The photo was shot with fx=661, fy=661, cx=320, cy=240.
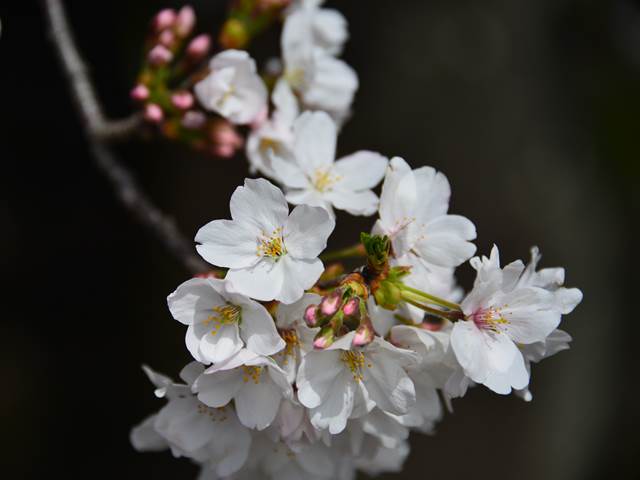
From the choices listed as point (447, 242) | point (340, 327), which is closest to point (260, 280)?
point (340, 327)

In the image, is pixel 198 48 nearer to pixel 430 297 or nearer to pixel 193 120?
pixel 193 120

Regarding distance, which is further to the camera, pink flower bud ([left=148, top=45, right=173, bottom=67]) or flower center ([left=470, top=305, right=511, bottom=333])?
pink flower bud ([left=148, top=45, right=173, bottom=67])

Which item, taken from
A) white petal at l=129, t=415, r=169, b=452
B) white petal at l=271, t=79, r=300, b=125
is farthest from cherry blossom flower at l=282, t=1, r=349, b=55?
white petal at l=129, t=415, r=169, b=452

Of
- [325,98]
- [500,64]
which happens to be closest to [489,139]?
Result: [500,64]

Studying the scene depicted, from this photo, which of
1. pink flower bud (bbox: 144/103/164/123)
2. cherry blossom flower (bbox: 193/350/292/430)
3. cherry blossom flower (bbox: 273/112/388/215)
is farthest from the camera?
pink flower bud (bbox: 144/103/164/123)

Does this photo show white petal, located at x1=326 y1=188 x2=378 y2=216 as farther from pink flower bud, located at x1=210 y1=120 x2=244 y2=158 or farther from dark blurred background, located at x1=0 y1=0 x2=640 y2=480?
dark blurred background, located at x1=0 y1=0 x2=640 y2=480

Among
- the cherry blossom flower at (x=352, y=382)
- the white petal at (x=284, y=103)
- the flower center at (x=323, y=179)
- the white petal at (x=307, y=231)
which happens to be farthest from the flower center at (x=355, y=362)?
the white petal at (x=284, y=103)
